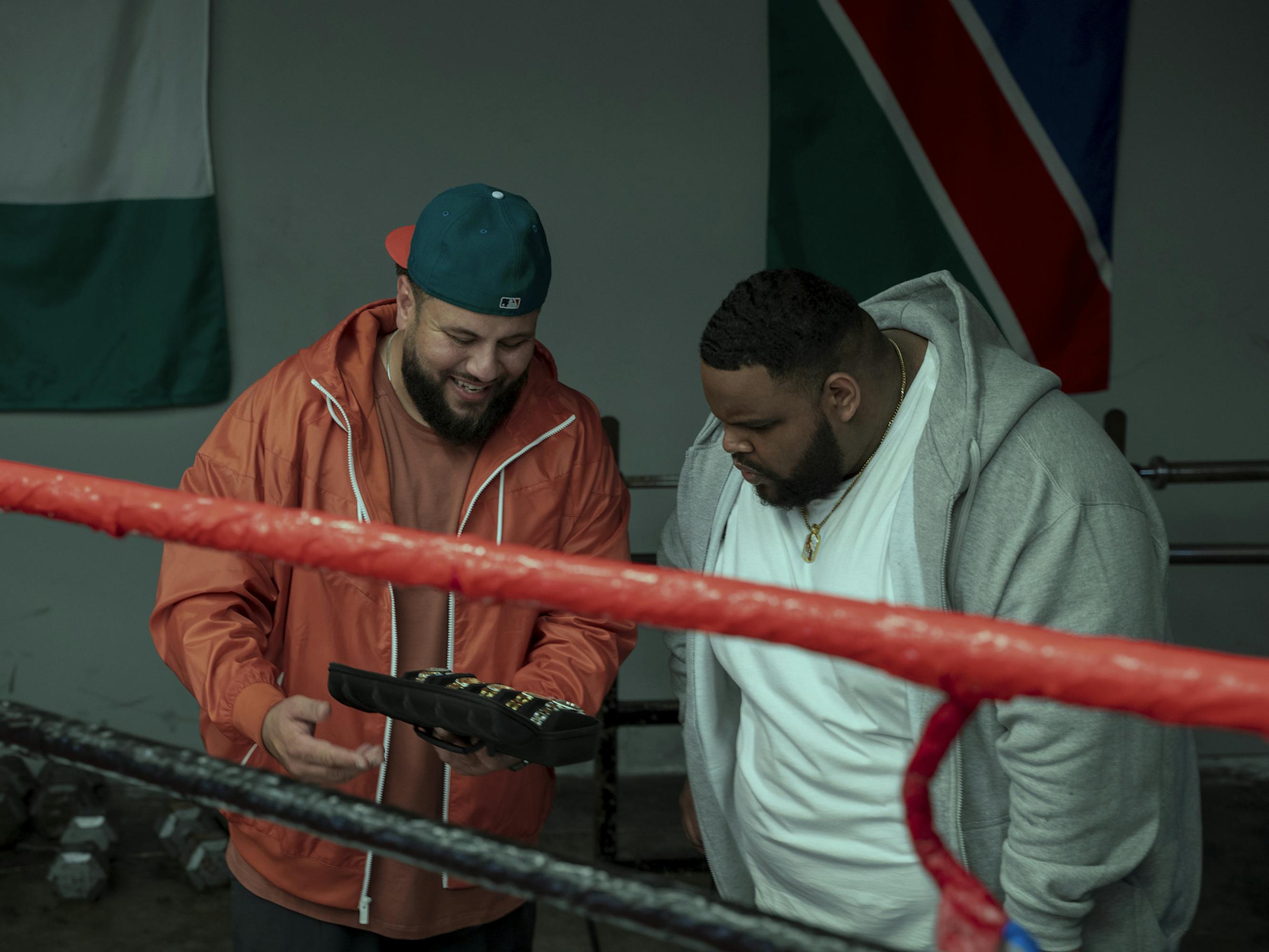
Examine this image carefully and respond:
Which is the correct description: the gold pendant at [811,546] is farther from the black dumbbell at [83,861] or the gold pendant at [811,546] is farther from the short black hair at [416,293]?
the black dumbbell at [83,861]

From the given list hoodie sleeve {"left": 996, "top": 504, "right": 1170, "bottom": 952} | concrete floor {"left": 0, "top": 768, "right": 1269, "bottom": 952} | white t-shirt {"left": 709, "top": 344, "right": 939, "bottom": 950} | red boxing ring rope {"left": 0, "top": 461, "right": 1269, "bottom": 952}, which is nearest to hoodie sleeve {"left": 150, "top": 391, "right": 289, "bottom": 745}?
white t-shirt {"left": 709, "top": 344, "right": 939, "bottom": 950}

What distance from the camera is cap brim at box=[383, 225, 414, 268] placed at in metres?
1.64

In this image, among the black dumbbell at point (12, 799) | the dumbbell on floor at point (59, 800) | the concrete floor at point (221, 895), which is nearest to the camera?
the concrete floor at point (221, 895)

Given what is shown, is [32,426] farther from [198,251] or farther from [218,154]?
[218,154]

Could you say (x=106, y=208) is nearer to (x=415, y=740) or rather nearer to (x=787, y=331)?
(x=415, y=740)

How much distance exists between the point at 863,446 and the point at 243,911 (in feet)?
Result: 3.56

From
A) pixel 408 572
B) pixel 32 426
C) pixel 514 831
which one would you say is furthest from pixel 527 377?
pixel 32 426

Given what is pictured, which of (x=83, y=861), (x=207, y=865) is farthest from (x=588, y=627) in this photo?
(x=83, y=861)

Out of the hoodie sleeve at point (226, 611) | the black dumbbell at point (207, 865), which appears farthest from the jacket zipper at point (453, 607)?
the black dumbbell at point (207, 865)

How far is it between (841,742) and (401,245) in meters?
0.96

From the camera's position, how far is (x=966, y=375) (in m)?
1.33

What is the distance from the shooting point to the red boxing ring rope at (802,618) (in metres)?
0.44

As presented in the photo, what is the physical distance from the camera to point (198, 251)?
9.96 ft

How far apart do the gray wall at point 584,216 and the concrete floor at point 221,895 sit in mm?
393
